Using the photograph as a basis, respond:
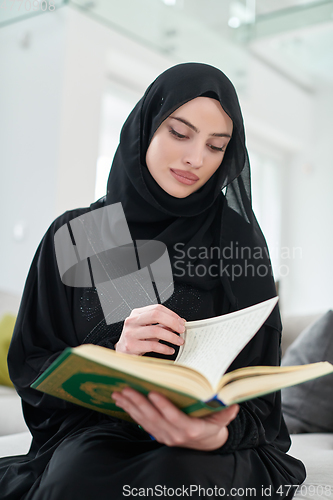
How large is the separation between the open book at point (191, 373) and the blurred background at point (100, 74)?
203 centimetres

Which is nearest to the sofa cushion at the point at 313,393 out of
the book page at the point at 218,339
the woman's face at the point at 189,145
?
the woman's face at the point at 189,145

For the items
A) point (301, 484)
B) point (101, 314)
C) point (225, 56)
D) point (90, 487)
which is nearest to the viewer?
point (90, 487)

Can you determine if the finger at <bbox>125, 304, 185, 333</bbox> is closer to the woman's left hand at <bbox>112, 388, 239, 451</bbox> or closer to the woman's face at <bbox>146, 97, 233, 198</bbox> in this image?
the woman's left hand at <bbox>112, 388, 239, 451</bbox>

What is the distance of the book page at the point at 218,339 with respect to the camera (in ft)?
2.30

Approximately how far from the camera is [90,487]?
0.80 meters

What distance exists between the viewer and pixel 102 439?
914mm

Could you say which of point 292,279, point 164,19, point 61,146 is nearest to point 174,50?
point 164,19

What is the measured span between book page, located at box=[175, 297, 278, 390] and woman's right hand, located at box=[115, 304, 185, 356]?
0.03 m

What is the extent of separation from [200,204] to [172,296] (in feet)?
0.77

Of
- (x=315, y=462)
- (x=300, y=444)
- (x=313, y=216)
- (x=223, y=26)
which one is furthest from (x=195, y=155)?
(x=313, y=216)

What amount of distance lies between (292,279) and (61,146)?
2575mm

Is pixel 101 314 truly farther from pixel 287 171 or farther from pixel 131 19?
pixel 287 171

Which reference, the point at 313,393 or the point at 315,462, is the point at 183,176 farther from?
the point at 313,393

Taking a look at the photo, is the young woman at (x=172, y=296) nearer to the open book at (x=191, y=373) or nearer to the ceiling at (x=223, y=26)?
the open book at (x=191, y=373)
